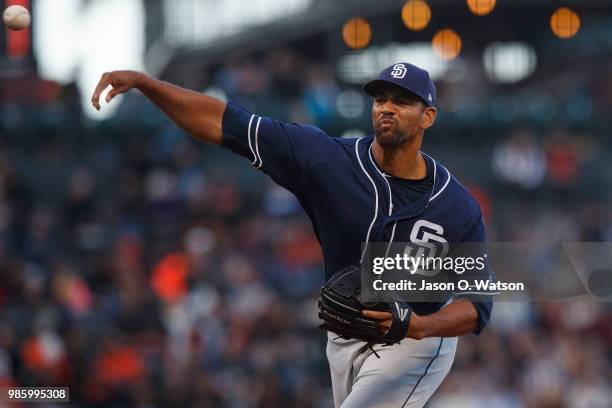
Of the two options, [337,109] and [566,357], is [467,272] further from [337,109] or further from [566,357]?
[337,109]

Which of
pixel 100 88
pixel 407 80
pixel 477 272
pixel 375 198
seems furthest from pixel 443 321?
pixel 100 88

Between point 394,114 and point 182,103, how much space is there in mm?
915

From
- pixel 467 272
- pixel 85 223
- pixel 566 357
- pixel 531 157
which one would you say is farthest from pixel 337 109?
pixel 467 272

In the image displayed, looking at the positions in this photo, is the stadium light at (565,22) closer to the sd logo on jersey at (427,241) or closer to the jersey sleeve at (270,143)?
the sd logo on jersey at (427,241)

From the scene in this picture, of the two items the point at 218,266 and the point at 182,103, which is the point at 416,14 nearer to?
the point at 218,266

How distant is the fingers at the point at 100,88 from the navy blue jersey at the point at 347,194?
21.8 inches

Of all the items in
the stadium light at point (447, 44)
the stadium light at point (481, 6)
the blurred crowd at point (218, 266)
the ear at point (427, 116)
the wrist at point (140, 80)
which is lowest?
the blurred crowd at point (218, 266)

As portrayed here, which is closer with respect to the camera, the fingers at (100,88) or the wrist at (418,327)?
the fingers at (100,88)

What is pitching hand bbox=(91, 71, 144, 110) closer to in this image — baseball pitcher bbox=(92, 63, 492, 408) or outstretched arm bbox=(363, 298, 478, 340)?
baseball pitcher bbox=(92, 63, 492, 408)

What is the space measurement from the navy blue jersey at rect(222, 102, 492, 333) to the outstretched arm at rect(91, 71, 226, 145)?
0.05 meters

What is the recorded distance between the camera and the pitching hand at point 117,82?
4824mm

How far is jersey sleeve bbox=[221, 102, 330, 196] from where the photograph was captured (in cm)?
519

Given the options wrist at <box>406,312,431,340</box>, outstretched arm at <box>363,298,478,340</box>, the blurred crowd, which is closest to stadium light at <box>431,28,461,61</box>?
the blurred crowd

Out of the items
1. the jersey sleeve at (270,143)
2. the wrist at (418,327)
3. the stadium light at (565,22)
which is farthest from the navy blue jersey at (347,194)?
the stadium light at (565,22)
